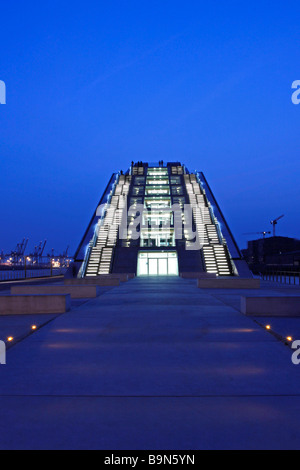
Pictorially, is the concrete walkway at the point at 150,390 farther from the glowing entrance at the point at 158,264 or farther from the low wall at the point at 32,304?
the glowing entrance at the point at 158,264

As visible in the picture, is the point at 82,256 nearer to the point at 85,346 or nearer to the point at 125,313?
the point at 125,313

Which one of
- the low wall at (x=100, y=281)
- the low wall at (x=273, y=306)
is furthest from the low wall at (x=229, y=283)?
the low wall at (x=273, y=306)

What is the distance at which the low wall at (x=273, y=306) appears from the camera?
37.1ft

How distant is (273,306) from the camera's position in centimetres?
1139

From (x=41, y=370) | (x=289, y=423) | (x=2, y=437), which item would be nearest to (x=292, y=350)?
(x=289, y=423)

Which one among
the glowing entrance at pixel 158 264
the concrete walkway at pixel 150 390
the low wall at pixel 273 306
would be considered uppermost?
the glowing entrance at pixel 158 264

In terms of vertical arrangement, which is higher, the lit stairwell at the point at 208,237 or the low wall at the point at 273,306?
the lit stairwell at the point at 208,237

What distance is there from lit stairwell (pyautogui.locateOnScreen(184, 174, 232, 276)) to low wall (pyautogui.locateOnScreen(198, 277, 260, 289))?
40.6 ft

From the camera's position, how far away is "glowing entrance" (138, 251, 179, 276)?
4150 centimetres

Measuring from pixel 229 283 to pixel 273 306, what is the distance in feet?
36.1

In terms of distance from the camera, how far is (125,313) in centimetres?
1224

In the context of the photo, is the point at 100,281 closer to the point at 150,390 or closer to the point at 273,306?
the point at 273,306

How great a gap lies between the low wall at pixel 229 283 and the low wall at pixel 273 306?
10.3 metres

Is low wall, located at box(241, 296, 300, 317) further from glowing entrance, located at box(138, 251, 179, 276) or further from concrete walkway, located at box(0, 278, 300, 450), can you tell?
glowing entrance, located at box(138, 251, 179, 276)
